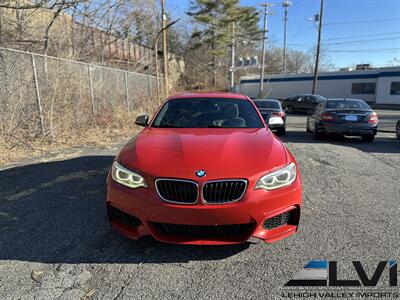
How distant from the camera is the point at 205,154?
3039 millimetres

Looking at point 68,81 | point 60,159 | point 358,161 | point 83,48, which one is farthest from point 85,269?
point 83,48

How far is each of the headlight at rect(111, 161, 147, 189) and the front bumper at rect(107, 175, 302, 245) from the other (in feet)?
0.15

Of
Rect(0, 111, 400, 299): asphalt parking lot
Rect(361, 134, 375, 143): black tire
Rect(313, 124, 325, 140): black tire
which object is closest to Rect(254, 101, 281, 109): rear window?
Rect(313, 124, 325, 140): black tire

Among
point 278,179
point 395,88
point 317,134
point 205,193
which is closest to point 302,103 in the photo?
point 317,134

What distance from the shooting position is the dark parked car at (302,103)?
23.6 metres

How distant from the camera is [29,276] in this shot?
2.65 meters

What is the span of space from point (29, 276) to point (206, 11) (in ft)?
144

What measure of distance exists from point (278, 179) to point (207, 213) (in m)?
0.75

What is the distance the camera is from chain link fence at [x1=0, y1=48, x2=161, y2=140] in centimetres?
765

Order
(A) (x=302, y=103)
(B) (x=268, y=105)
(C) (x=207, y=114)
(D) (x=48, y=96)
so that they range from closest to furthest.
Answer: (C) (x=207, y=114), (D) (x=48, y=96), (B) (x=268, y=105), (A) (x=302, y=103)

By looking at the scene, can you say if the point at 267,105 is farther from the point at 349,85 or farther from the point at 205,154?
the point at 349,85

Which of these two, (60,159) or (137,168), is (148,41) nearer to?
(60,159)

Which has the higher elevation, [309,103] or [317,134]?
[317,134]

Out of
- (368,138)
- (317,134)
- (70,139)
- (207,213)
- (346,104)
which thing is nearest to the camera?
(207,213)
